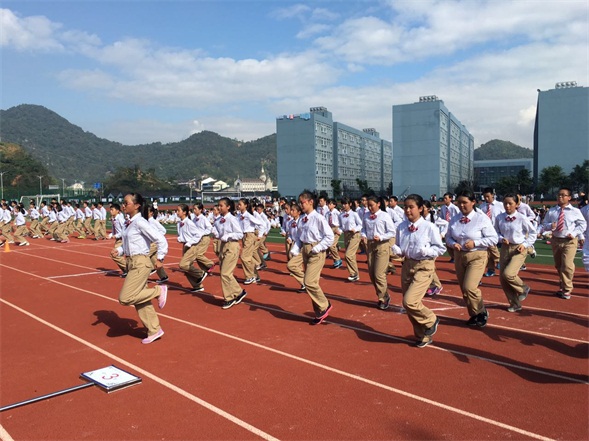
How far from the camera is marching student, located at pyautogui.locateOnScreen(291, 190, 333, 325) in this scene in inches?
286

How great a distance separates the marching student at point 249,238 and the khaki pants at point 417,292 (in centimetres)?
519

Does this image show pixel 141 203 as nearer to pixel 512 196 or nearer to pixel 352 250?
pixel 352 250

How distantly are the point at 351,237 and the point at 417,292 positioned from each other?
236 inches

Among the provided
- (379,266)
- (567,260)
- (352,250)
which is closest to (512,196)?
(567,260)

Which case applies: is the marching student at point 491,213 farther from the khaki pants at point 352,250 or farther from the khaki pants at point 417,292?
the khaki pants at point 417,292

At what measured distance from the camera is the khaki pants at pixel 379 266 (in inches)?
323

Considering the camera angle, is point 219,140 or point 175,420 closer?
point 175,420

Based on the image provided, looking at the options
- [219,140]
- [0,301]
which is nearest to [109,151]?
[219,140]

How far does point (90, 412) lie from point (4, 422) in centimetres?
76

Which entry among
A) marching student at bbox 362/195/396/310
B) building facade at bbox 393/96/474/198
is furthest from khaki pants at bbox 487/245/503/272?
building facade at bbox 393/96/474/198

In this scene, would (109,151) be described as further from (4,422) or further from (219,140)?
(4,422)

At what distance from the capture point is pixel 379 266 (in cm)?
831

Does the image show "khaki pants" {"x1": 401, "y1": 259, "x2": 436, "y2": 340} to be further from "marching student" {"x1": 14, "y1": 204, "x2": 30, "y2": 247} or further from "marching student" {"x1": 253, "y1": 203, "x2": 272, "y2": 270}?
"marching student" {"x1": 14, "y1": 204, "x2": 30, "y2": 247}

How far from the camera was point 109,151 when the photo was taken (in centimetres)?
17138
